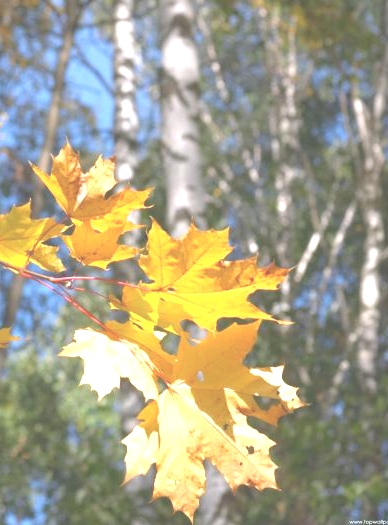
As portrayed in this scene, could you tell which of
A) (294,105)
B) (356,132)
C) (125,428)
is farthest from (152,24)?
(125,428)

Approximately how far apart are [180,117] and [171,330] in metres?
1.79

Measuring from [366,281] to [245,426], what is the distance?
16.9 feet

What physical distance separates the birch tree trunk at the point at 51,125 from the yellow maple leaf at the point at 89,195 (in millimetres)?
1772

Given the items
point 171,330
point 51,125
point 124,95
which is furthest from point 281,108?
point 171,330

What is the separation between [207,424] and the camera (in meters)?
0.64

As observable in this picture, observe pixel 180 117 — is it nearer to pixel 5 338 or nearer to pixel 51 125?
pixel 51 125

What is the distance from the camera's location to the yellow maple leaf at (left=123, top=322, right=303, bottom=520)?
24.8 inches

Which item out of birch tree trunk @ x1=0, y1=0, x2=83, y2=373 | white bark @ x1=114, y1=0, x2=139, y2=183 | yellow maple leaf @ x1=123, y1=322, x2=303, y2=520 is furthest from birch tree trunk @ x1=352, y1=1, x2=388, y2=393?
yellow maple leaf @ x1=123, y1=322, x2=303, y2=520

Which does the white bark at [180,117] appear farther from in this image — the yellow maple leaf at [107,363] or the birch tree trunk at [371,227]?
the birch tree trunk at [371,227]

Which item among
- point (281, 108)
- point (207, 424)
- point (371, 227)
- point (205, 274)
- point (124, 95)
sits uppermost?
point (205, 274)

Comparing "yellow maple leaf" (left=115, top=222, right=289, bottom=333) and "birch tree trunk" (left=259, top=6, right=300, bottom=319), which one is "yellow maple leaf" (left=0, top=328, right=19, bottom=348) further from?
"birch tree trunk" (left=259, top=6, right=300, bottom=319)

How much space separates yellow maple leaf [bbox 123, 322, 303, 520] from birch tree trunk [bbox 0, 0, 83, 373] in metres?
1.78

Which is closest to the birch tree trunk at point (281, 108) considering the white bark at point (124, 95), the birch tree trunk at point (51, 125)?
the white bark at point (124, 95)

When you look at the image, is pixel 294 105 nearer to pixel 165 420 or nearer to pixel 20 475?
pixel 20 475
